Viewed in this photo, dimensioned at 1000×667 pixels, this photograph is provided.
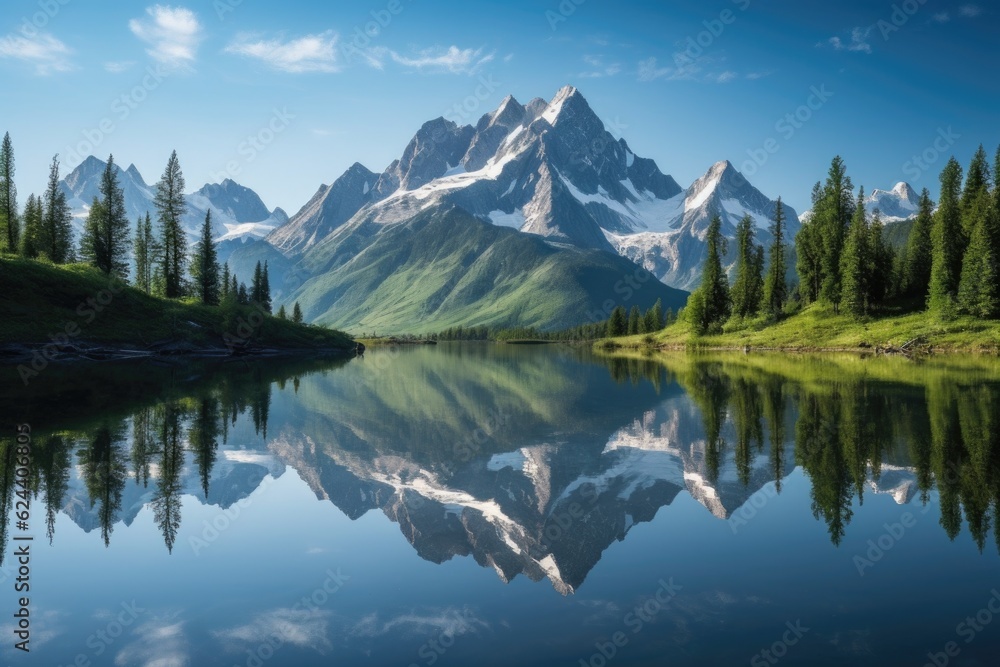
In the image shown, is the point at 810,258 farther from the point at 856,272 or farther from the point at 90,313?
the point at 90,313

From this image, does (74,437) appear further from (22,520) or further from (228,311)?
(228,311)

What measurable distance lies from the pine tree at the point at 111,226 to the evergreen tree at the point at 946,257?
137265 mm

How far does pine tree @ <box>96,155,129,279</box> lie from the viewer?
10900 cm

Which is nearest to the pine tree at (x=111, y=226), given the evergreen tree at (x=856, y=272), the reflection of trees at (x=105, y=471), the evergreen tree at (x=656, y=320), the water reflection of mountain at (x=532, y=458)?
the water reflection of mountain at (x=532, y=458)

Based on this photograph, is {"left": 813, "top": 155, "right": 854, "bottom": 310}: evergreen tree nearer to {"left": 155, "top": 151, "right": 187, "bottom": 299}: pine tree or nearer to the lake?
the lake

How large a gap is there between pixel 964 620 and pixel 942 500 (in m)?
7.71

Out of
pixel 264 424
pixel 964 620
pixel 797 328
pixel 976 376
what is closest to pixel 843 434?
pixel 964 620

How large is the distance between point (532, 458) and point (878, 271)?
352ft

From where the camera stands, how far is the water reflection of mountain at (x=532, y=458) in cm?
1639

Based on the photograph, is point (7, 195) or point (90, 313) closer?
point (90, 313)

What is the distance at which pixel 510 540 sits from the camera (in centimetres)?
1510

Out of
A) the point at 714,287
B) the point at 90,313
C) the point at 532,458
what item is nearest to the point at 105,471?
the point at 532,458

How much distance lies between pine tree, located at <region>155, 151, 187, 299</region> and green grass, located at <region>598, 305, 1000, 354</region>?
102m

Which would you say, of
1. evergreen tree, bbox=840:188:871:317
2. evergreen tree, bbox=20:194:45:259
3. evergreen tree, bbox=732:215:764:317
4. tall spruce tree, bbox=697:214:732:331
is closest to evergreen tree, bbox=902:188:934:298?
evergreen tree, bbox=840:188:871:317
